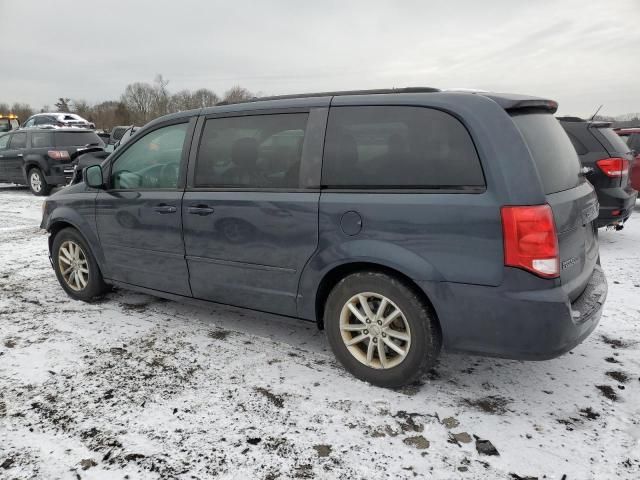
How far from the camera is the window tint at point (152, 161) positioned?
3748 millimetres

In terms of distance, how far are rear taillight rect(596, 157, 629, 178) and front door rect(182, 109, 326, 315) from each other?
483 centimetres

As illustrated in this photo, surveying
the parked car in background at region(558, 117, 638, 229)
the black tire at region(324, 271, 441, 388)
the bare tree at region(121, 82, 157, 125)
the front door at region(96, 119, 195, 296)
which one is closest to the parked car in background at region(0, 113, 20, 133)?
the front door at region(96, 119, 195, 296)

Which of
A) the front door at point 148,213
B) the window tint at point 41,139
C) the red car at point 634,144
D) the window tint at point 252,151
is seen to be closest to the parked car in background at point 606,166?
the red car at point 634,144

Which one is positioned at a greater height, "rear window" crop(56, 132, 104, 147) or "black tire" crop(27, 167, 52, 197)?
"rear window" crop(56, 132, 104, 147)

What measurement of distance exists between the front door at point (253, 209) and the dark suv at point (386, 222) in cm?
1

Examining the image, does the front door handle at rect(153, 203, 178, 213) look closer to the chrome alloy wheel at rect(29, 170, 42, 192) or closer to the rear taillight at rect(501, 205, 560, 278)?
the rear taillight at rect(501, 205, 560, 278)

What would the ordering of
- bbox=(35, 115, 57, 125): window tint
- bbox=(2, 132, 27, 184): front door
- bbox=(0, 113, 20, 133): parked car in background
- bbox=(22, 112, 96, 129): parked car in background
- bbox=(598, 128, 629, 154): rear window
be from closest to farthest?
bbox=(598, 128, 629, 154): rear window → bbox=(2, 132, 27, 184): front door → bbox=(22, 112, 96, 129): parked car in background → bbox=(35, 115, 57, 125): window tint → bbox=(0, 113, 20, 133): parked car in background

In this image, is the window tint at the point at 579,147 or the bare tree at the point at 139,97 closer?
the window tint at the point at 579,147

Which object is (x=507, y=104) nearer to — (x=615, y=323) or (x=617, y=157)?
(x=615, y=323)

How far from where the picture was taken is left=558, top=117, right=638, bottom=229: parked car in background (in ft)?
19.7

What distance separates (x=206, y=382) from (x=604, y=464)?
2.24m

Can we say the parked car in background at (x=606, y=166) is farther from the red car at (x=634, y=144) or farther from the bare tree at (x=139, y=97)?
the bare tree at (x=139, y=97)

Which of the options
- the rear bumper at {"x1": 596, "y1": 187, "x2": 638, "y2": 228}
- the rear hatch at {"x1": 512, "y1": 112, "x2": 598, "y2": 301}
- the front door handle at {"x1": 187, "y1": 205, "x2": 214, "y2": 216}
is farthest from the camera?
the rear bumper at {"x1": 596, "y1": 187, "x2": 638, "y2": 228}

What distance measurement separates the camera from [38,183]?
1258 cm
